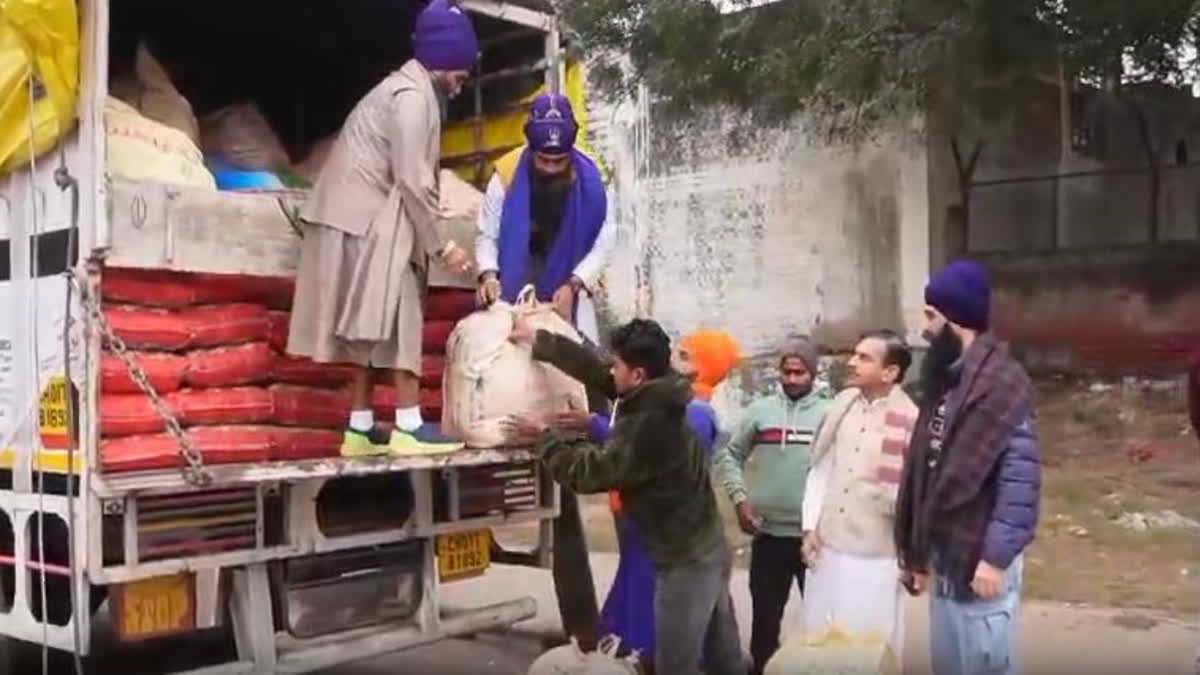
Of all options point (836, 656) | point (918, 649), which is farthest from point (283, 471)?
point (918, 649)

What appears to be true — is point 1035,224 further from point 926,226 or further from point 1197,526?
point 1197,526

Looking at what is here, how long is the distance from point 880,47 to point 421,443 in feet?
22.0

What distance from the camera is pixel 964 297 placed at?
3.95 m

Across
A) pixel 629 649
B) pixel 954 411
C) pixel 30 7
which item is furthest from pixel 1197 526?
pixel 30 7

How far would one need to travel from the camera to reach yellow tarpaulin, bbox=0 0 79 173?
171 inches

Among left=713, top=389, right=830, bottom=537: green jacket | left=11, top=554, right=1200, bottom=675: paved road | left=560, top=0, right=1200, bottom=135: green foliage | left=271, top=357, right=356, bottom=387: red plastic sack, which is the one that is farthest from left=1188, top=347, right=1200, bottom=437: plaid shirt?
left=560, top=0, right=1200, bottom=135: green foliage

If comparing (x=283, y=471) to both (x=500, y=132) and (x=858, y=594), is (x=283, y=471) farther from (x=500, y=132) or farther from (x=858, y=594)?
(x=500, y=132)

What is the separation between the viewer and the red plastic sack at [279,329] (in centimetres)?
502

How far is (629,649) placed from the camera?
496cm

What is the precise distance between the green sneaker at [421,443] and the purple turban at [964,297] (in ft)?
5.63

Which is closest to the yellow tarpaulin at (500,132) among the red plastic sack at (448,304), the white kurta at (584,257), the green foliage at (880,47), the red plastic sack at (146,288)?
the white kurta at (584,257)

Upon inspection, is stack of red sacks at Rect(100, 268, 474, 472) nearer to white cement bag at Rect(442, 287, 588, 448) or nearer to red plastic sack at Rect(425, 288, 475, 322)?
red plastic sack at Rect(425, 288, 475, 322)

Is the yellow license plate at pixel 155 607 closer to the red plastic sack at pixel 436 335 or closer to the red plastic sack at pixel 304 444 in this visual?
the red plastic sack at pixel 304 444

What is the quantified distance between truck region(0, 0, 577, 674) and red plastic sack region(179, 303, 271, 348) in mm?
114
